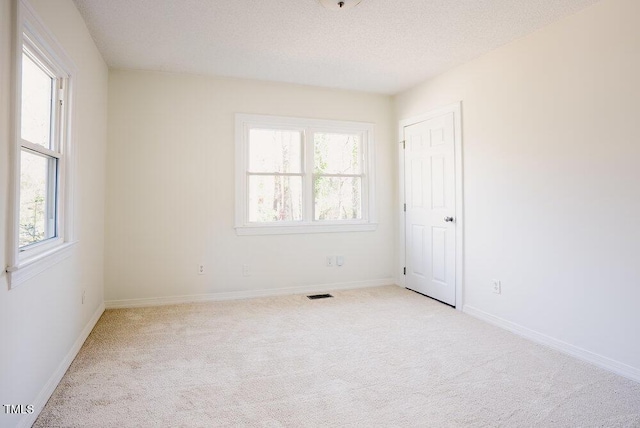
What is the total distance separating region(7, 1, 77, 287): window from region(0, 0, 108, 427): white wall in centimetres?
7

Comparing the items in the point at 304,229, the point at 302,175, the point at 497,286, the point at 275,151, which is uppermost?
the point at 275,151

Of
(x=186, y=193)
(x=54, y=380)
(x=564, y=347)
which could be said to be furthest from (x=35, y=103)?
(x=564, y=347)

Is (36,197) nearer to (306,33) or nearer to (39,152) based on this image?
(39,152)

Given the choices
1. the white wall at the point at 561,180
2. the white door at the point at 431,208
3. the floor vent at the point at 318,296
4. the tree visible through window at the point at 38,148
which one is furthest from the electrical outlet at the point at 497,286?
the tree visible through window at the point at 38,148

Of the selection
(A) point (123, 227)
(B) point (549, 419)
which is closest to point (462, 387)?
(B) point (549, 419)

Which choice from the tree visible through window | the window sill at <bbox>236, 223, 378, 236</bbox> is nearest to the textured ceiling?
the tree visible through window

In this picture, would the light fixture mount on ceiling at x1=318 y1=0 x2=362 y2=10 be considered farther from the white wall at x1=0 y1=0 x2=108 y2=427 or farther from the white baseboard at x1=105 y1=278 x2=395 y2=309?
the white baseboard at x1=105 y1=278 x2=395 y2=309

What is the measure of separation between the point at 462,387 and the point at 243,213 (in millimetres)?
2855

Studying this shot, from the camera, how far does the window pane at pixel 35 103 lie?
1.95m

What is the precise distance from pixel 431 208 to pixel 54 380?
12.0 feet

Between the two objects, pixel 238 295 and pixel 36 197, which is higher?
pixel 36 197

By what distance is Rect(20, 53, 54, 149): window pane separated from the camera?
76.9 inches

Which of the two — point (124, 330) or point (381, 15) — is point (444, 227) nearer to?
point (381, 15)

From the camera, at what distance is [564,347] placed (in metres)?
2.75
